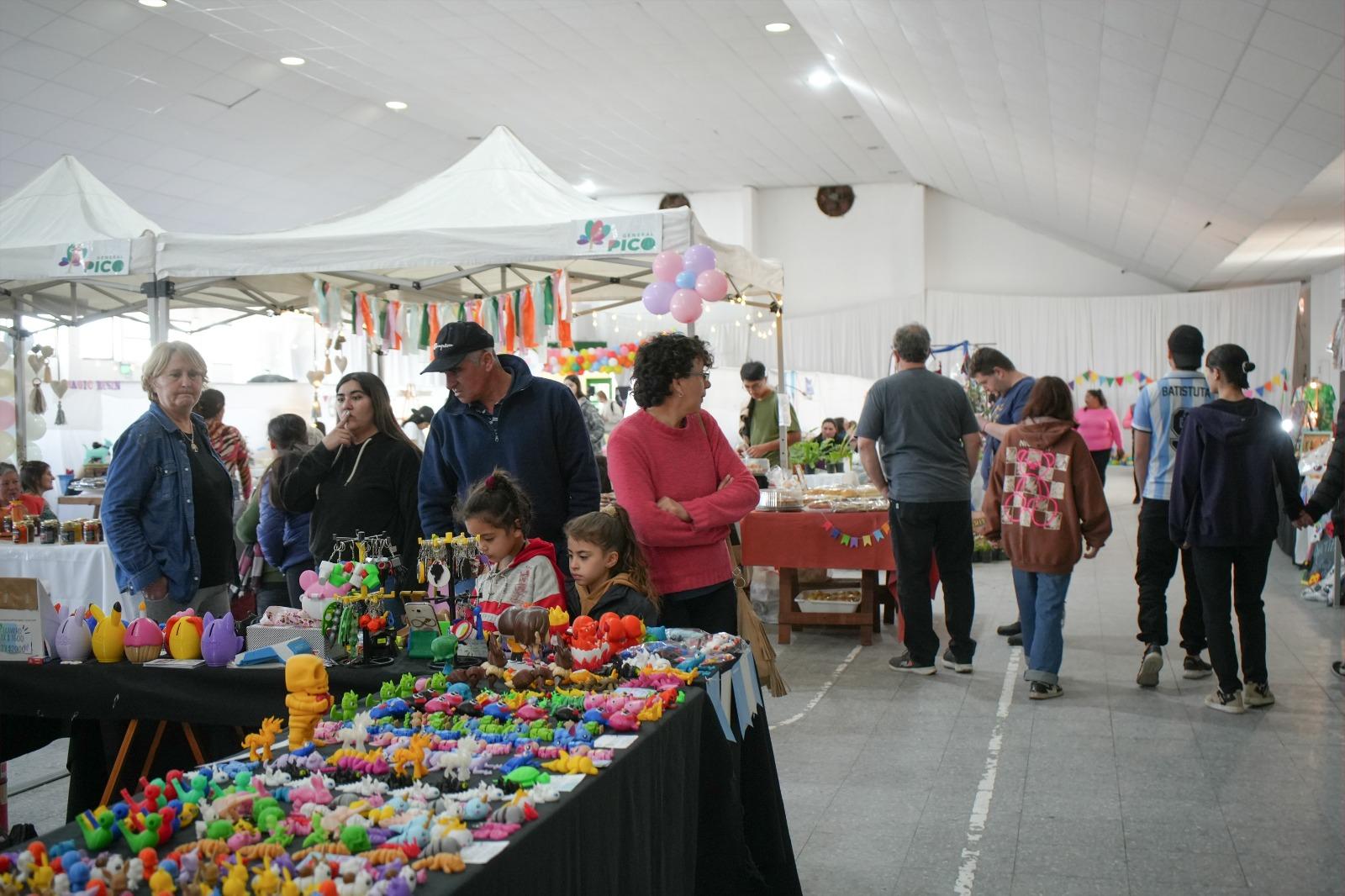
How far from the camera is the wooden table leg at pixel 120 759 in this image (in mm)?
2475

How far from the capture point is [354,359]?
604 inches

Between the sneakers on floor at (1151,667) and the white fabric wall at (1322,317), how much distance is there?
801 centimetres

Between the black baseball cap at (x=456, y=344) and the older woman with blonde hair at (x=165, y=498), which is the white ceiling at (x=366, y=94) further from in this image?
the black baseball cap at (x=456, y=344)

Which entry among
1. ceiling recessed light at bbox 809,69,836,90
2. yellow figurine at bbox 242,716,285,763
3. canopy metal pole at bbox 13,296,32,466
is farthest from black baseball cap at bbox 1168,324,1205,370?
ceiling recessed light at bbox 809,69,836,90

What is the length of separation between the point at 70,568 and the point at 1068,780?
406 centimetres

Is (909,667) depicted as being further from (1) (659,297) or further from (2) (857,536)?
(1) (659,297)

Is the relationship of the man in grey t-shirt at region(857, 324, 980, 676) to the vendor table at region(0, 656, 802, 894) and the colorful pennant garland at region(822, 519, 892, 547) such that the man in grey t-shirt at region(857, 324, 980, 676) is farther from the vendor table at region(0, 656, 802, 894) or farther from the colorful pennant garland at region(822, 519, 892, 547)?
the vendor table at region(0, 656, 802, 894)

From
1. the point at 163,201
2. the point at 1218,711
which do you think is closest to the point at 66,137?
the point at 163,201

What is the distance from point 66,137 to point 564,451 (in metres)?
9.44

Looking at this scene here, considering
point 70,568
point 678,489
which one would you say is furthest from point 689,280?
point 70,568

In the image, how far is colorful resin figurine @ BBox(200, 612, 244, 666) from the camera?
7.95 ft

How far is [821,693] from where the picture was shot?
4.54 meters

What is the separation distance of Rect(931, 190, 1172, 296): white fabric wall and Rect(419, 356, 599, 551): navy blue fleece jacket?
46.2 ft

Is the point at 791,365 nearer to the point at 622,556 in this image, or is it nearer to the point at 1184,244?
the point at 1184,244
